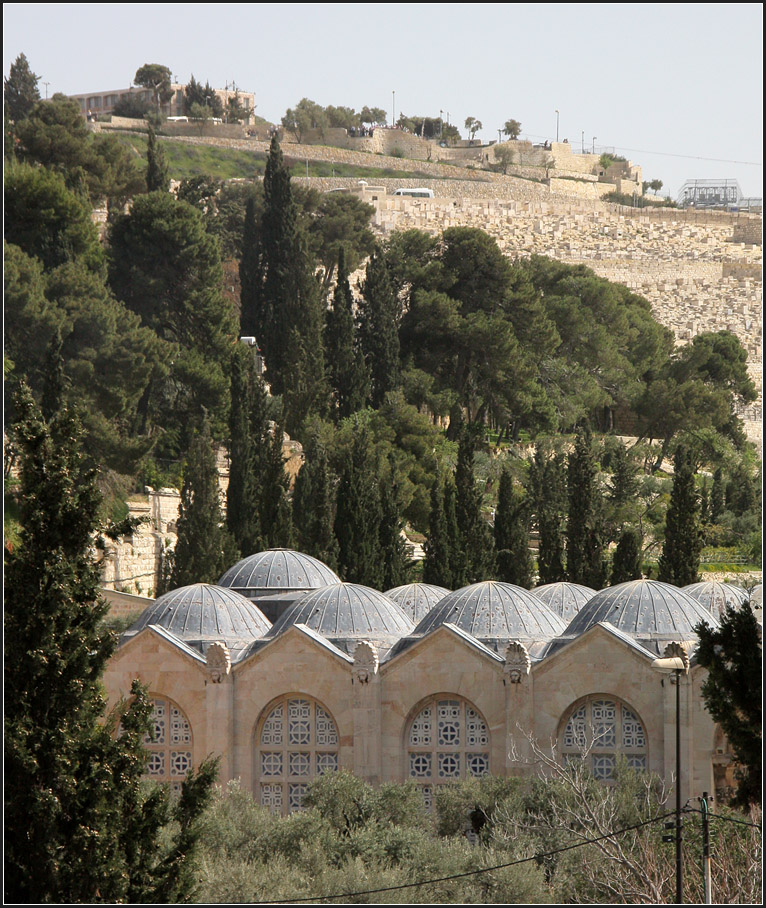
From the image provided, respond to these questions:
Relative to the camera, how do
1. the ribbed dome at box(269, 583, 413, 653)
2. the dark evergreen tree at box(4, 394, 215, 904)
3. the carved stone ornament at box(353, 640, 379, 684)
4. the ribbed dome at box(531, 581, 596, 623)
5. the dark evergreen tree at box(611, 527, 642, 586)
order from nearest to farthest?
the dark evergreen tree at box(4, 394, 215, 904), the carved stone ornament at box(353, 640, 379, 684), the ribbed dome at box(269, 583, 413, 653), the ribbed dome at box(531, 581, 596, 623), the dark evergreen tree at box(611, 527, 642, 586)

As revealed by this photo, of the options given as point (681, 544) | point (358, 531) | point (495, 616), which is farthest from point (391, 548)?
point (495, 616)

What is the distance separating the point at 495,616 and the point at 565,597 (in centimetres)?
531

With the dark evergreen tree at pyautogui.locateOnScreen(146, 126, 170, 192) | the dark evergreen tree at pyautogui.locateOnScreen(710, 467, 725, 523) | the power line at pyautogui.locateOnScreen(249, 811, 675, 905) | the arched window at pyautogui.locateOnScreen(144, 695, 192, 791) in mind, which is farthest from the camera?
the dark evergreen tree at pyautogui.locateOnScreen(146, 126, 170, 192)

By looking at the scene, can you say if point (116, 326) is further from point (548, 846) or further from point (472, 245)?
point (548, 846)

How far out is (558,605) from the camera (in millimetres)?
32750

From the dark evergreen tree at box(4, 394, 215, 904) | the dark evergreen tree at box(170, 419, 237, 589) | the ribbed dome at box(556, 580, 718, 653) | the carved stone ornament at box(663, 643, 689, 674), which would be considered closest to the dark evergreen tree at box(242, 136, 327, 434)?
the dark evergreen tree at box(170, 419, 237, 589)

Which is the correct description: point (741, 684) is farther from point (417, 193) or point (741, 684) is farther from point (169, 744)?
point (417, 193)

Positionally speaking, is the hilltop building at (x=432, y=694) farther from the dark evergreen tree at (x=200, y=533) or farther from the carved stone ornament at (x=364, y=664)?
the dark evergreen tree at (x=200, y=533)

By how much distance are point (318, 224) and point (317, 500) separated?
1522 inches

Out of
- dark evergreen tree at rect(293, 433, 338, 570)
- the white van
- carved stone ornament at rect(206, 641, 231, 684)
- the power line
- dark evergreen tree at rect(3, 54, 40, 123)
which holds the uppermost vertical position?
dark evergreen tree at rect(3, 54, 40, 123)

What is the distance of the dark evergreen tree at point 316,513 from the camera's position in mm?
40188

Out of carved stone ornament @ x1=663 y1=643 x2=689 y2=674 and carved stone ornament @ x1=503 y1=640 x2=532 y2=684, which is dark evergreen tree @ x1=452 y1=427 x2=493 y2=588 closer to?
carved stone ornament @ x1=503 y1=640 x2=532 y2=684

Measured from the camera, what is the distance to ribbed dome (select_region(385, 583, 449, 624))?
32.3 m

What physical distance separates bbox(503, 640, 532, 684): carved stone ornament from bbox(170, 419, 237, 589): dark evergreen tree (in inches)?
515
